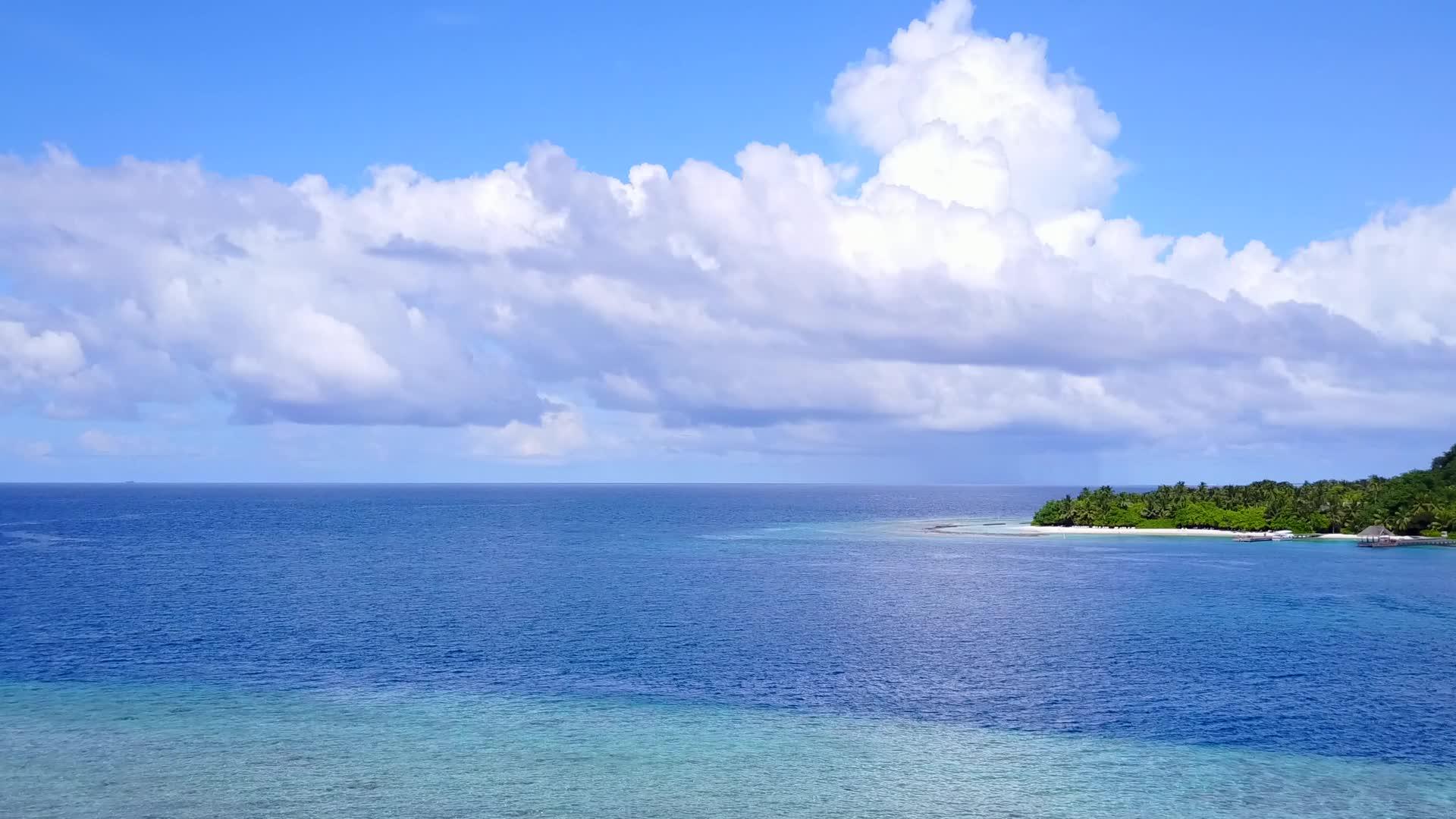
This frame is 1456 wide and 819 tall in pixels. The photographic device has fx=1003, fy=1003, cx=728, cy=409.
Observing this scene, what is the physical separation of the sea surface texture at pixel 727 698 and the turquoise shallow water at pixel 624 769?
0.64 ft

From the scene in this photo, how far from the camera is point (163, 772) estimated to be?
153 feet

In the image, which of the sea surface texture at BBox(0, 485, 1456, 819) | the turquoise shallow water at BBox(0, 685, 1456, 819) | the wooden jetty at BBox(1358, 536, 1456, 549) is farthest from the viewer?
the wooden jetty at BBox(1358, 536, 1456, 549)

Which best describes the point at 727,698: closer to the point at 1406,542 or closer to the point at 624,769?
the point at 624,769

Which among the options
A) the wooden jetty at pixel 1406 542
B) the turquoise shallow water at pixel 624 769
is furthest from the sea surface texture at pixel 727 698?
the wooden jetty at pixel 1406 542

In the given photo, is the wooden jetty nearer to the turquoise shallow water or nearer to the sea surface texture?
the sea surface texture

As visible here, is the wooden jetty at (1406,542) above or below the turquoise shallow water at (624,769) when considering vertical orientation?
above

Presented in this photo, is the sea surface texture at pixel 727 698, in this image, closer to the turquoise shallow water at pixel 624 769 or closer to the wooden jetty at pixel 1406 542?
the turquoise shallow water at pixel 624 769

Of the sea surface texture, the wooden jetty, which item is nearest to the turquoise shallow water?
the sea surface texture

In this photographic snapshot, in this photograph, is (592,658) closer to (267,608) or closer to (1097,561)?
(267,608)

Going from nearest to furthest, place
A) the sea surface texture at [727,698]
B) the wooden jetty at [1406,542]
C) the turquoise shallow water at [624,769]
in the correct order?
1. the turquoise shallow water at [624,769]
2. the sea surface texture at [727,698]
3. the wooden jetty at [1406,542]

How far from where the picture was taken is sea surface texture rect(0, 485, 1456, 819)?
44625 millimetres

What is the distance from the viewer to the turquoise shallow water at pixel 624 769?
43031mm

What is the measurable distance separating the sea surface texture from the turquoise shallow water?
0.64 feet

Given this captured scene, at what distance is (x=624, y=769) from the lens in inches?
1885
